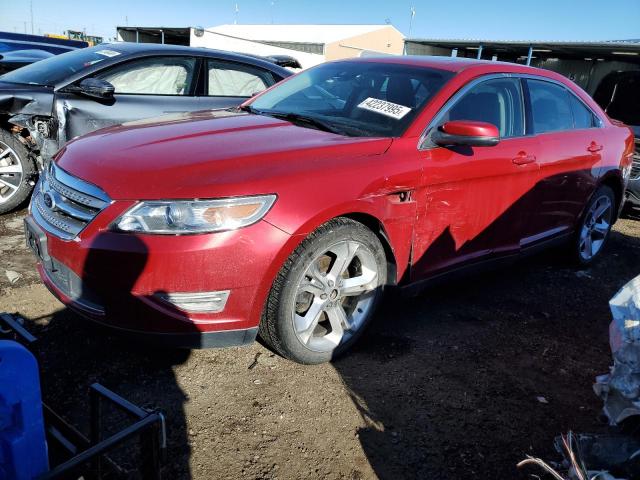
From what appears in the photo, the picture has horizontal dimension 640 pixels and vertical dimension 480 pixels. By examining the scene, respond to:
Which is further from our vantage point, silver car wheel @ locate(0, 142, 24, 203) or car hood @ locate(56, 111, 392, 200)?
silver car wheel @ locate(0, 142, 24, 203)

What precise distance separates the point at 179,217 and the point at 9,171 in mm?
3232

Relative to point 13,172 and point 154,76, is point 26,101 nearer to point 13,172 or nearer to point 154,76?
point 13,172

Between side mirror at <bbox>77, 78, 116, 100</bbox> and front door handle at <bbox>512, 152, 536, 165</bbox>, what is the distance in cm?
331

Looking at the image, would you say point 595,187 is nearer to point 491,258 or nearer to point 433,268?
point 491,258

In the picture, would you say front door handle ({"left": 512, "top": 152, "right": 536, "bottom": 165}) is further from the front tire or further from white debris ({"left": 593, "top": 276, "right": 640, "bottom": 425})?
white debris ({"left": 593, "top": 276, "right": 640, "bottom": 425})

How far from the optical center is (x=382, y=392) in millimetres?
2629

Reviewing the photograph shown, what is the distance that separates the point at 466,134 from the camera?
2.91m

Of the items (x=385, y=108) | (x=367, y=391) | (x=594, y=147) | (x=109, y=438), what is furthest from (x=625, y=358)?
(x=594, y=147)

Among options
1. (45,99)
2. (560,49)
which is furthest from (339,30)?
(45,99)

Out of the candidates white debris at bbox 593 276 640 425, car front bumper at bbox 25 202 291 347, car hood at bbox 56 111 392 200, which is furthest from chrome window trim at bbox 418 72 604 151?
white debris at bbox 593 276 640 425

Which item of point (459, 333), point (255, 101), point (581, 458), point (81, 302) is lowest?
point (459, 333)

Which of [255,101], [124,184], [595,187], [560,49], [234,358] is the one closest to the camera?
[124,184]

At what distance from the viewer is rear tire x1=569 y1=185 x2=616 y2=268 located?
4523 mm

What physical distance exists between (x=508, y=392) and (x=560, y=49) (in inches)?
714
